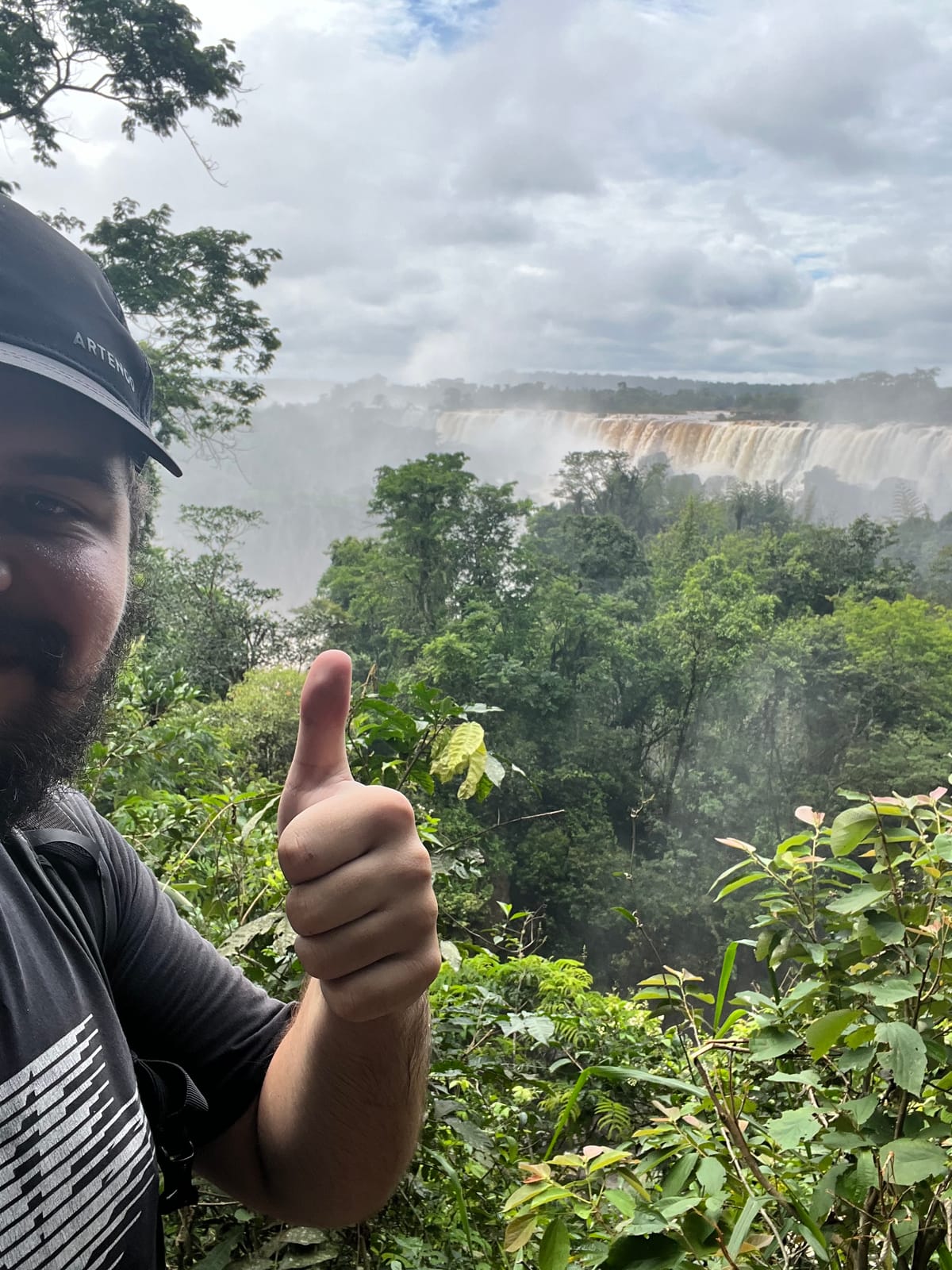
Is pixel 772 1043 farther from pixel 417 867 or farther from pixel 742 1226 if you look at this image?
pixel 417 867

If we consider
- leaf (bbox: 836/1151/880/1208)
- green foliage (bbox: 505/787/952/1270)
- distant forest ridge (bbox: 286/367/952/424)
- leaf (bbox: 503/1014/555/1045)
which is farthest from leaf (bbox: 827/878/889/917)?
distant forest ridge (bbox: 286/367/952/424)

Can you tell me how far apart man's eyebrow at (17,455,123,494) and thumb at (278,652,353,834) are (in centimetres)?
17

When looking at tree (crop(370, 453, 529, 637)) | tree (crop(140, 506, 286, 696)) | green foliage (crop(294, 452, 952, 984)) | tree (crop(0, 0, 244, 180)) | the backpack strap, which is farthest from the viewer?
tree (crop(370, 453, 529, 637))

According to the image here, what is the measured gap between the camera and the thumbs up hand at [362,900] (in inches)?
13.4

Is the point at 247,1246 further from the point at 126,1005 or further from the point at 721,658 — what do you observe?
the point at 721,658

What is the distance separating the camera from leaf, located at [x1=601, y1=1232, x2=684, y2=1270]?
38 cm

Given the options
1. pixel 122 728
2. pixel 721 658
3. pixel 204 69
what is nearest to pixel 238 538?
pixel 204 69

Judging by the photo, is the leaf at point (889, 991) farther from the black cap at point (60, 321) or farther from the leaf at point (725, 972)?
the black cap at point (60, 321)

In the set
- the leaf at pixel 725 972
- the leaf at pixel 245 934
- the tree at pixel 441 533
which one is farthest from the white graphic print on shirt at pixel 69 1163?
the tree at pixel 441 533

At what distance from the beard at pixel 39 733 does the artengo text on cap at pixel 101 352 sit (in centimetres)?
16

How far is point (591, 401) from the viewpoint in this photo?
13.7 m

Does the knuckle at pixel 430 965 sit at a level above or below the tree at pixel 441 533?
above

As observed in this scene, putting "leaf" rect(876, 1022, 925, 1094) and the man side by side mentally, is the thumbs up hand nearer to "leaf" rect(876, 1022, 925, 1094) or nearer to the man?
the man

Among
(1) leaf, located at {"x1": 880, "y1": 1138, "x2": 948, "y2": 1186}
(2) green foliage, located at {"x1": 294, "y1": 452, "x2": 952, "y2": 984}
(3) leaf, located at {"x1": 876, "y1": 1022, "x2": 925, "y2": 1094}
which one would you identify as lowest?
(2) green foliage, located at {"x1": 294, "y1": 452, "x2": 952, "y2": 984}
